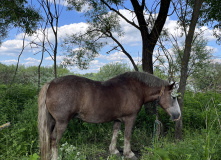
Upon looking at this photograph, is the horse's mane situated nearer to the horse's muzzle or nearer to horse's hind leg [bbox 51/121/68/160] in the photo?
the horse's muzzle

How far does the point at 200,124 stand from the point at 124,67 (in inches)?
391

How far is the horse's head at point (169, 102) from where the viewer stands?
4.75 meters

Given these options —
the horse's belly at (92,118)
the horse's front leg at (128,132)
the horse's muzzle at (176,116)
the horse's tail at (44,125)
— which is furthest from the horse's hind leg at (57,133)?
the horse's muzzle at (176,116)

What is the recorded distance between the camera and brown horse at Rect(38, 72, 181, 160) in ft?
13.1

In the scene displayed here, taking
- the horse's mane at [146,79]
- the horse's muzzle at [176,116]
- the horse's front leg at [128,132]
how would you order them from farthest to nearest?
the horse's muzzle at [176,116], the horse's mane at [146,79], the horse's front leg at [128,132]

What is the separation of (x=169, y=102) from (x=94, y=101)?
184cm

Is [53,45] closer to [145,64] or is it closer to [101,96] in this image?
[145,64]

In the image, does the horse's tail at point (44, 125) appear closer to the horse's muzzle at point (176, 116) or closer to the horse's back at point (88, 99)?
the horse's back at point (88, 99)

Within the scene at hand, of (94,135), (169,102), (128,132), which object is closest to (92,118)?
(128,132)

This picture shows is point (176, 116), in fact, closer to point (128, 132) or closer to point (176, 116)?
point (176, 116)

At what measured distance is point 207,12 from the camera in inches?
311

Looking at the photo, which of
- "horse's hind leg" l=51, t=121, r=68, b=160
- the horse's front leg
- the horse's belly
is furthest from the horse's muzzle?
"horse's hind leg" l=51, t=121, r=68, b=160

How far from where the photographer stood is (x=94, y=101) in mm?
4172

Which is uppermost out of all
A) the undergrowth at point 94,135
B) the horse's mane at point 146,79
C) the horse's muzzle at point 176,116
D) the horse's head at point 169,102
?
the horse's mane at point 146,79
